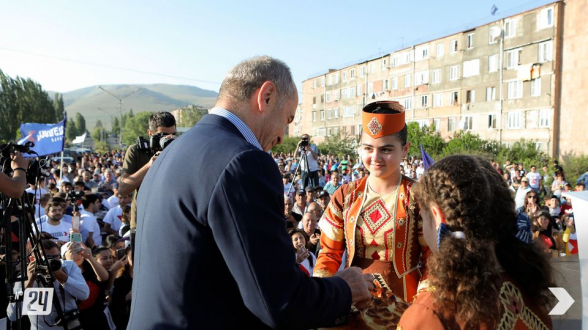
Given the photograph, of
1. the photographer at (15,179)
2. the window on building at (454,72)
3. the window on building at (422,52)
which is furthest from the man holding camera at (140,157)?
the window on building at (422,52)

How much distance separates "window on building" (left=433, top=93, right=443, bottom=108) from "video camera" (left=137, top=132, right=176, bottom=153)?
40121 millimetres

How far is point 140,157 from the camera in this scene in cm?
440

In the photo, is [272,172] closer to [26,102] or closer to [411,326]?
[411,326]

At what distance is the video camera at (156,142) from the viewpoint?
12.0 ft

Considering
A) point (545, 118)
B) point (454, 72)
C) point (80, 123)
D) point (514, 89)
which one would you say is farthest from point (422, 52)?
point (80, 123)

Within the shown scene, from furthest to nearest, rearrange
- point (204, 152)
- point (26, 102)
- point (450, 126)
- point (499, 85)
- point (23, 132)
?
point (26, 102) → point (450, 126) → point (499, 85) → point (23, 132) → point (204, 152)

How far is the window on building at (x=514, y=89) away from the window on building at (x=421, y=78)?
332 inches

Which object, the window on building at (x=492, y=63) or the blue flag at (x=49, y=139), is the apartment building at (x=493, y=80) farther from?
the blue flag at (x=49, y=139)

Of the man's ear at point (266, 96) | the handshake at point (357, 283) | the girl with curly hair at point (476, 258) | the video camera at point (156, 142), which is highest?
the man's ear at point (266, 96)

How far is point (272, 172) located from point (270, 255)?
0.91 feet

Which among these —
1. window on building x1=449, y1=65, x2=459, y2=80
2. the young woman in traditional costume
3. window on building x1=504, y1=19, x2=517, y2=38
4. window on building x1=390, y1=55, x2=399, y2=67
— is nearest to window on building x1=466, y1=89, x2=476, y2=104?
window on building x1=449, y1=65, x2=459, y2=80

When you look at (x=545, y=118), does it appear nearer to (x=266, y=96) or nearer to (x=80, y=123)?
(x=266, y=96)

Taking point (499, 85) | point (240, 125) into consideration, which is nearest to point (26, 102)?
point (499, 85)

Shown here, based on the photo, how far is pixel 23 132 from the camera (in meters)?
12.7
